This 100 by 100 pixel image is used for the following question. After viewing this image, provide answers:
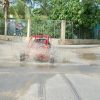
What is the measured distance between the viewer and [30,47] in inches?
A: 920

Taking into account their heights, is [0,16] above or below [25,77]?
above

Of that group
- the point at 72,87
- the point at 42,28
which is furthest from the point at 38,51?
the point at 42,28

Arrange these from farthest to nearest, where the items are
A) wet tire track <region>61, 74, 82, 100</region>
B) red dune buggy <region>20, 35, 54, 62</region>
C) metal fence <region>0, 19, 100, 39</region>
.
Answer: metal fence <region>0, 19, 100, 39</region>, red dune buggy <region>20, 35, 54, 62</region>, wet tire track <region>61, 74, 82, 100</region>

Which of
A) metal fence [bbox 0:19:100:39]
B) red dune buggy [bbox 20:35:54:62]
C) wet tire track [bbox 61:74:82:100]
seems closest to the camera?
wet tire track [bbox 61:74:82:100]

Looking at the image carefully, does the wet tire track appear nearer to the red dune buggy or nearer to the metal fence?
the red dune buggy

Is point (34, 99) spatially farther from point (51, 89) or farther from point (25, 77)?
point (25, 77)

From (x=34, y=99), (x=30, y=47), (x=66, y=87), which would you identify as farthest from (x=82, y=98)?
(x=30, y=47)

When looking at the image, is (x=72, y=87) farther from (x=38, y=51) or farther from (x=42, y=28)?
(x=42, y=28)

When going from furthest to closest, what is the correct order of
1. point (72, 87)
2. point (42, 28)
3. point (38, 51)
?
point (42, 28)
point (38, 51)
point (72, 87)

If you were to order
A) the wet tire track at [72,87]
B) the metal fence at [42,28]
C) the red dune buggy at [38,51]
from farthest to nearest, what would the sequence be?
1. the metal fence at [42,28]
2. the red dune buggy at [38,51]
3. the wet tire track at [72,87]

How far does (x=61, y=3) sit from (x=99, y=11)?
477 cm

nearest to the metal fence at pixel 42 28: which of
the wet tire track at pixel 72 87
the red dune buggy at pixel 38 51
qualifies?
the red dune buggy at pixel 38 51

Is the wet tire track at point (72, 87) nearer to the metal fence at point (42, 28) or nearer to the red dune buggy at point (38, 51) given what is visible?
the red dune buggy at point (38, 51)

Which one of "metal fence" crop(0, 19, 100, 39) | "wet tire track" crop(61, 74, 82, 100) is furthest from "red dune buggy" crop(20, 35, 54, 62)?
"metal fence" crop(0, 19, 100, 39)
